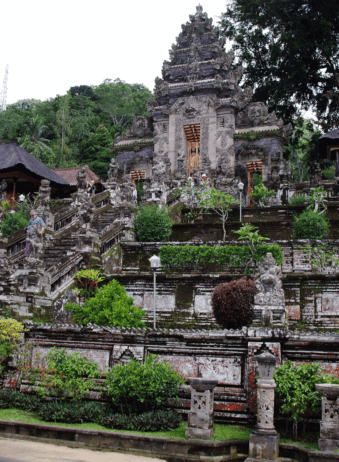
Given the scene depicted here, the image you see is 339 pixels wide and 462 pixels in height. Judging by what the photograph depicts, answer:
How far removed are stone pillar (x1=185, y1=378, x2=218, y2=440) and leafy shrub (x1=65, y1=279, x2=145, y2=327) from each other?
2964mm

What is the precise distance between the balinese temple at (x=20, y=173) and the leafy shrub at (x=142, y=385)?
700 inches

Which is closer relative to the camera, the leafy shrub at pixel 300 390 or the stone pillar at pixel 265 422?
the stone pillar at pixel 265 422

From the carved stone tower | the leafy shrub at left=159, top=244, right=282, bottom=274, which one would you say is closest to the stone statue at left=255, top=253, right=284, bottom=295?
the leafy shrub at left=159, top=244, right=282, bottom=274

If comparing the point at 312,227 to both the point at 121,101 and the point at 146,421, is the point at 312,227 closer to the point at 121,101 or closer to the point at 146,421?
the point at 146,421

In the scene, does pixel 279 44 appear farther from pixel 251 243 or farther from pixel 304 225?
pixel 251 243

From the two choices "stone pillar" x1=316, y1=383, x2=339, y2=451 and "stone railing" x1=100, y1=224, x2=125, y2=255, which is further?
"stone railing" x1=100, y1=224, x2=125, y2=255

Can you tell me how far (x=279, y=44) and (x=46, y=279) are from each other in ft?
87.0

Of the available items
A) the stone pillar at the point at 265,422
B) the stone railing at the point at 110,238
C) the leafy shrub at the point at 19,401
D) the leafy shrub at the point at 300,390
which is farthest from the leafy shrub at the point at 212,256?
the stone pillar at the point at 265,422

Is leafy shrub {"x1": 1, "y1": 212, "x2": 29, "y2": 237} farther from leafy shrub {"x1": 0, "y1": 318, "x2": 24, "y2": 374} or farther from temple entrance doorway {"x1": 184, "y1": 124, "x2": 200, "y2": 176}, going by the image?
temple entrance doorway {"x1": 184, "y1": 124, "x2": 200, "y2": 176}

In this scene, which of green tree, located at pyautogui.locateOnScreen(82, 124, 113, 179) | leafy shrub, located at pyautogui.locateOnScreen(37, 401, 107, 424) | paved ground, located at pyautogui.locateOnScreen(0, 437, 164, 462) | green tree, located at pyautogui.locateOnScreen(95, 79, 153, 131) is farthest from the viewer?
green tree, located at pyautogui.locateOnScreen(95, 79, 153, 131)

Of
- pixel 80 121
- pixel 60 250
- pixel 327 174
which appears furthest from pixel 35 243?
pixel 80 121

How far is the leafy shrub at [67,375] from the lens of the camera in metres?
8.53

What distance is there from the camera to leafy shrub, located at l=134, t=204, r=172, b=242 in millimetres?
16656

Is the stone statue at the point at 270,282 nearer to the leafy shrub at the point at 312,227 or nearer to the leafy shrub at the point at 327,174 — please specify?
the leafy shrub at the point at 312,227
